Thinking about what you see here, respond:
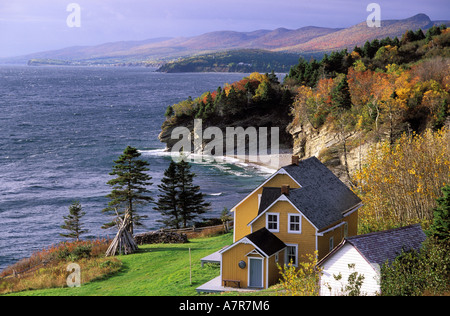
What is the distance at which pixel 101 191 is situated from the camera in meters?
77.3

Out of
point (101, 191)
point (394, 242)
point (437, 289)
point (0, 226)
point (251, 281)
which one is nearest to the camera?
point (437, 289)

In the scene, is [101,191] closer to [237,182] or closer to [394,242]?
[237,182]

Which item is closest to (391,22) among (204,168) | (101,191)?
(204,168)

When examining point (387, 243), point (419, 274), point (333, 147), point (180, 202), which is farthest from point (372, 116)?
point (419, 274)

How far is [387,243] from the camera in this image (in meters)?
25.6

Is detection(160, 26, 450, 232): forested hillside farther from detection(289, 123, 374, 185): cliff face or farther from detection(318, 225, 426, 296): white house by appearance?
detection(318, 225, 426, 296): white house

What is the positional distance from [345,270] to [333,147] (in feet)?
173

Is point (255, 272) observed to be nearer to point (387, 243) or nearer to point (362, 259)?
point (362, 259)

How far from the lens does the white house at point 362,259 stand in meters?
23.7

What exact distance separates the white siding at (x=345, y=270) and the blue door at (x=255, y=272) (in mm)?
5825

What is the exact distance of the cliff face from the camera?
67312 millimetres

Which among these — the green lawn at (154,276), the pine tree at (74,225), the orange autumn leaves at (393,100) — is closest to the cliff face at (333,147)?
the orange autumn leaves at (393,100)

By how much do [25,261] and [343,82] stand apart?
54.3m

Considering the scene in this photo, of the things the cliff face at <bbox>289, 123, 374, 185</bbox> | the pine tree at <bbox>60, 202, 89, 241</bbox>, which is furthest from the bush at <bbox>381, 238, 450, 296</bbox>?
the pine tree at <bbox>60, 202, 89, 241</bbox>
